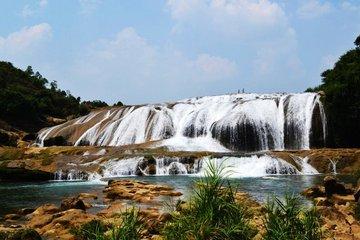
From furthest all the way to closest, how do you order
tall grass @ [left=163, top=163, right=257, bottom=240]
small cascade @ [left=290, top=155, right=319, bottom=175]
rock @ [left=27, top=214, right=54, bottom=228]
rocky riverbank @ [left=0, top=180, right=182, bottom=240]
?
small cascade @ [left=290, top=155, right=319, bottom=175], rock @ [left=27, top=214, right=54, bottom=228], rocky riverbank @ [left=0, top=180, right=182, bottom=240], tall grass @ [left=163, top=163, right=257, bottom=240]

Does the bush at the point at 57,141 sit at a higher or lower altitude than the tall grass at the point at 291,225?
higher

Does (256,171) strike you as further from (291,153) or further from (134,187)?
(134,187)

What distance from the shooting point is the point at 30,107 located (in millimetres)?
87562

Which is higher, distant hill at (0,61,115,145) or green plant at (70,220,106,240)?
distant hill at (0,61,115,145)

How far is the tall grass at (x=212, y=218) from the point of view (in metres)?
8.74

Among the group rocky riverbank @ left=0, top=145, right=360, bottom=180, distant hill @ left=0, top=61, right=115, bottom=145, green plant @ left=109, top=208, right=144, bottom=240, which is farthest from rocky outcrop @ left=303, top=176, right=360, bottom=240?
distant hill @ left=0, top=61, right=115, bottom=145

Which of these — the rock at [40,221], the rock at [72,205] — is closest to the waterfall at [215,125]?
the rock at [72,205]

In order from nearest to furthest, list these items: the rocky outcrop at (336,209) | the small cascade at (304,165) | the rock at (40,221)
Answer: the rocky outcrop at (336,209)
the rock at (40,221)
the small cascade at (304,165)

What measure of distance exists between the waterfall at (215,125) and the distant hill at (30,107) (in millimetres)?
16820

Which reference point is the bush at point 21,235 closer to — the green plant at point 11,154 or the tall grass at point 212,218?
the tall grass at point 212,218

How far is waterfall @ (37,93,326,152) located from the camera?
5084cm

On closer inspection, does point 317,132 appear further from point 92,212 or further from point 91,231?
point 91,231

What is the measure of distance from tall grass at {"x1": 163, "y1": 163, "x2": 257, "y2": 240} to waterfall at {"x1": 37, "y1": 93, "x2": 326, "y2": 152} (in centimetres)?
4019

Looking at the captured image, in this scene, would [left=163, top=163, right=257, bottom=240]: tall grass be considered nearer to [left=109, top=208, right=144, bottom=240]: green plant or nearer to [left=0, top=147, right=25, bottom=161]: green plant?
[left=109, top=208, right=144, bottom=240]: green plant
